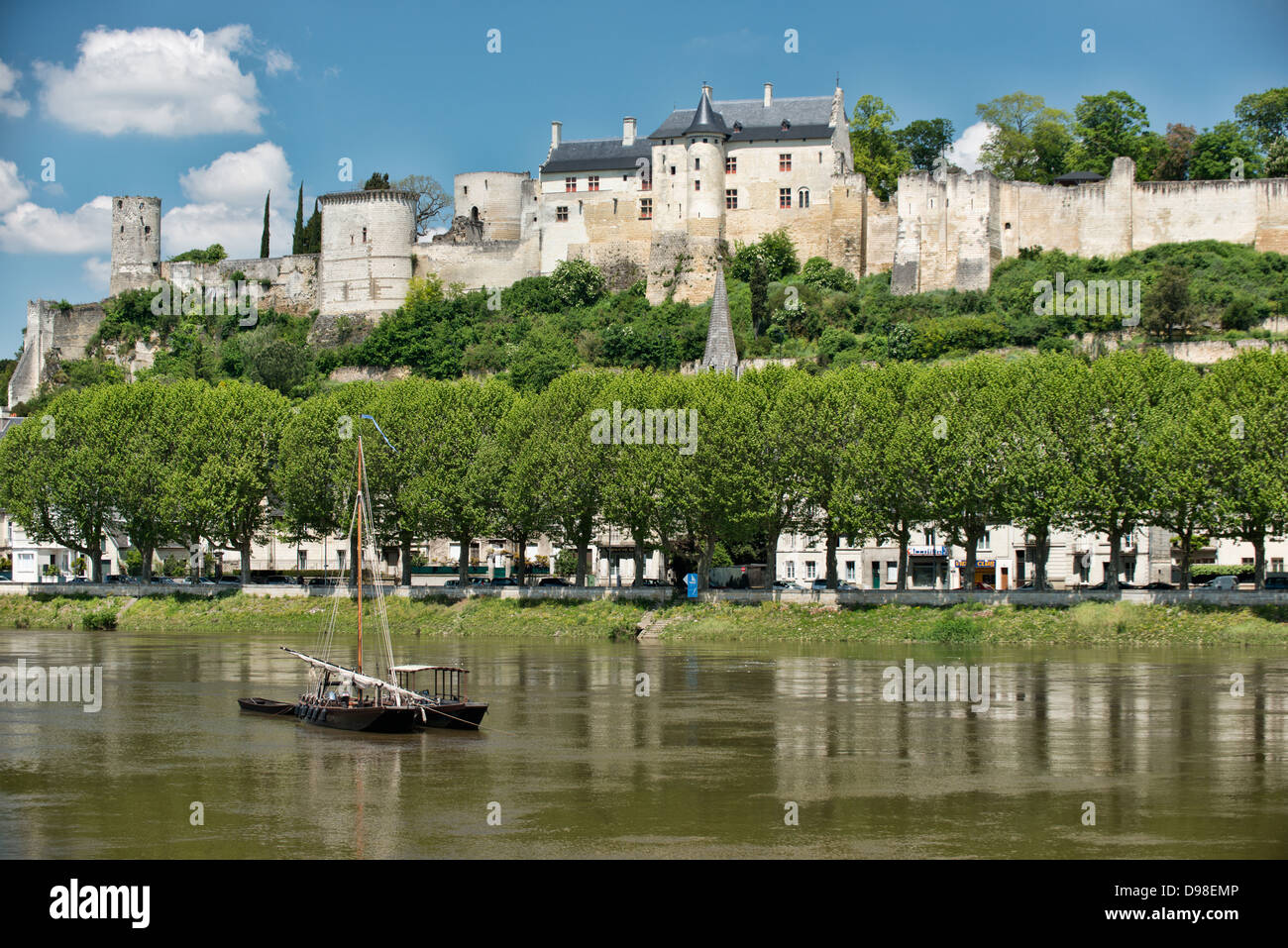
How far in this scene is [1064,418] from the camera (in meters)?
61.3

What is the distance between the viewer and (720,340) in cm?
9906

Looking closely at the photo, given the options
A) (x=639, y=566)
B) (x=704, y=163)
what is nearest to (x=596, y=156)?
(x=704, y=163)

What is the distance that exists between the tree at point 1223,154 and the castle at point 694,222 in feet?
30.1

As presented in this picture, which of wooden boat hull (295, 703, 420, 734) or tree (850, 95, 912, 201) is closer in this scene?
wooden boat hull (295, 703, 420, 734)

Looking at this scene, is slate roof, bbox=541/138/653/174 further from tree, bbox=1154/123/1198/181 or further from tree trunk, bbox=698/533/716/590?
tree trunk, bbox=698/533/716/590

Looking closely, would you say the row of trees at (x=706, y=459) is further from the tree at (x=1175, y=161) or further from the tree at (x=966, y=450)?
the tree at (x=1175, y=161)

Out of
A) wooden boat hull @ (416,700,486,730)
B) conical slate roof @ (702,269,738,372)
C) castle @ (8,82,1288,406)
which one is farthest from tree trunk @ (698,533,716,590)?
castle @ (8,82,1288,406)

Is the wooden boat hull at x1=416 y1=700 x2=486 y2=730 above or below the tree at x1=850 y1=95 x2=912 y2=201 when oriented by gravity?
below

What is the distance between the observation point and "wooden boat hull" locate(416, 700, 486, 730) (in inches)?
1411

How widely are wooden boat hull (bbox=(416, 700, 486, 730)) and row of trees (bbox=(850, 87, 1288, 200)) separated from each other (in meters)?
90.3
